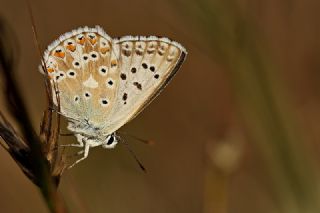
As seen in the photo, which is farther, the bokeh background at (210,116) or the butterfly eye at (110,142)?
the butterfly eye at (110,142)

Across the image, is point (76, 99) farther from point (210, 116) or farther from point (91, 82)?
point (210, 116)

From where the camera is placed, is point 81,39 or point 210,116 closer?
point 81,39

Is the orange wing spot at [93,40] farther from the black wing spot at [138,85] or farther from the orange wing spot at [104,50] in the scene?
the black wing spot at [138,85]

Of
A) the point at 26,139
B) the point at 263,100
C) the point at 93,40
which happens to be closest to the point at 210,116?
the point at 93,40

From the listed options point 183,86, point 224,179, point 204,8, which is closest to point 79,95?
point 224,179

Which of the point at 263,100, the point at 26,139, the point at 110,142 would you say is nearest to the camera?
the point at 26,139

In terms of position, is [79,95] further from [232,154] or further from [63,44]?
[232,154]

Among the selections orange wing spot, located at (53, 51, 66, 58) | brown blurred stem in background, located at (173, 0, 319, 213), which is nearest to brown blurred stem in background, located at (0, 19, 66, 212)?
brown blurred stem in background, located at (173, 0, 319, 213)

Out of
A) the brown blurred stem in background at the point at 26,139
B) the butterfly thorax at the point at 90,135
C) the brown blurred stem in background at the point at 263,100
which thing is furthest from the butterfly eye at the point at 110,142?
the brown blurred stem in background at the point at 26,139
